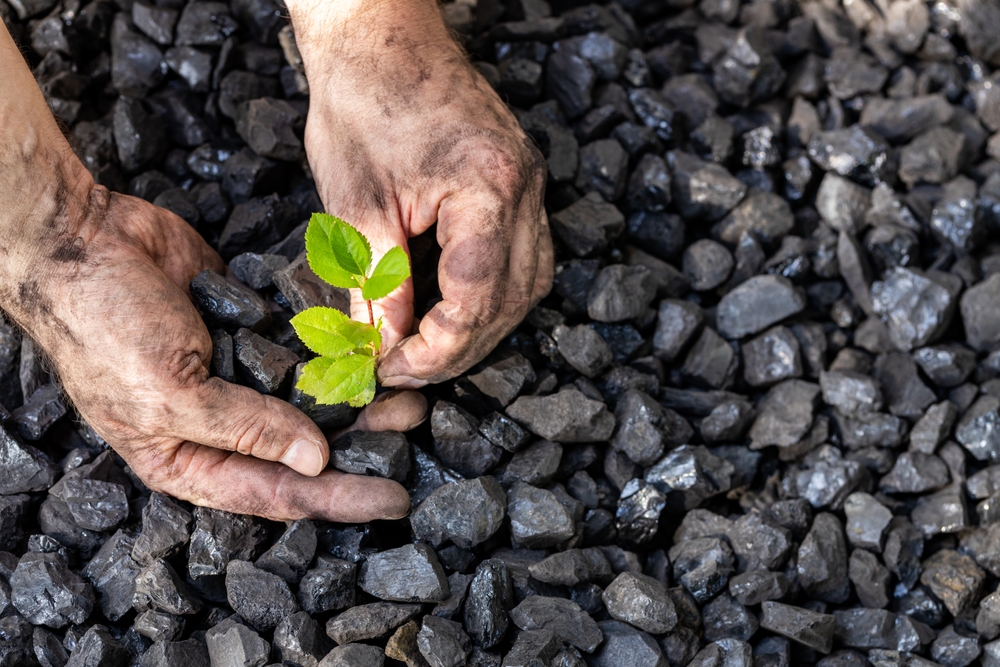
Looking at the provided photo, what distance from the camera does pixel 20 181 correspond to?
2.15 metres

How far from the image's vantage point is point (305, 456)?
2156 millimetres

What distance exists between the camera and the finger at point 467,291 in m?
2.15

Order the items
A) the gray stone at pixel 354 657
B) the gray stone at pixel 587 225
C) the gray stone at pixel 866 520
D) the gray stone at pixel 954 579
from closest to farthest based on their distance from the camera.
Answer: the gray stone at pixel 354 657 < the gray stone at pixel 954 579 < the gray stone at pixel 866 520 < the gray stone at pixel 587 225

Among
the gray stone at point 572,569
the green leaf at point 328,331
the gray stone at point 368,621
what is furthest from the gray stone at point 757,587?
the green leaf at point 328,331

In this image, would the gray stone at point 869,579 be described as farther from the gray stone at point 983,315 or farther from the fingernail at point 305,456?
A: the fingernail at point 305,456

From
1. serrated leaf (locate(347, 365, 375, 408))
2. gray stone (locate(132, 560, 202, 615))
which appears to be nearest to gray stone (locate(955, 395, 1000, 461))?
serrated leaf (locate(347, 365, 375, 408))

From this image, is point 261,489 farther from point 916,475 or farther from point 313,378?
point 916,475

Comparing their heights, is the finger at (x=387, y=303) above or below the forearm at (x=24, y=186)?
below

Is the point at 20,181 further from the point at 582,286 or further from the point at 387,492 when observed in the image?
the point at 582,286

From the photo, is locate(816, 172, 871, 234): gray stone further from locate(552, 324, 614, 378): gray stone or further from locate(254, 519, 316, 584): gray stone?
locate(254, 519, 316, 584): gray stone

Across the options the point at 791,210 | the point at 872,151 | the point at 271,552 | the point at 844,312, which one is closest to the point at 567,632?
the point at 271,552

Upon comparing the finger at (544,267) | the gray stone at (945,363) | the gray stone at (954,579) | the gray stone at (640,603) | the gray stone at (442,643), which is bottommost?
the gray stone at (954,579)

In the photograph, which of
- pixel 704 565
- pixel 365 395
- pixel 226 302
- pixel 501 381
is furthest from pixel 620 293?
pixel 226 302

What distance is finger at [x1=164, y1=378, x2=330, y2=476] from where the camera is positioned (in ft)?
6.86
